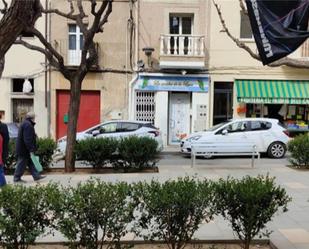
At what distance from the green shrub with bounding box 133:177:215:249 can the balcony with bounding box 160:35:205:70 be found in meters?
17.0

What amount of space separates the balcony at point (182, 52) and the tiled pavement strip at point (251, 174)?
4.83m

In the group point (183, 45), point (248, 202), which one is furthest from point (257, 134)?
point (248, 202)

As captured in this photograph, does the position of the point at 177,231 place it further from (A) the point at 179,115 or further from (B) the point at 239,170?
(A) the point at 179,115

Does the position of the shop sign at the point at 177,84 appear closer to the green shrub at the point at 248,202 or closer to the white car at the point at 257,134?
the white car at the point at 257,134

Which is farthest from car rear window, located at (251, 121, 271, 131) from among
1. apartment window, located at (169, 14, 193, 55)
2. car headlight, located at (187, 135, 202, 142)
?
apartment window, located at (169, 14, 193, 55)

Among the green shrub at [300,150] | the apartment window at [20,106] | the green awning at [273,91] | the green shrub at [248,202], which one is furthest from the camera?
the apartment window at [20,106]

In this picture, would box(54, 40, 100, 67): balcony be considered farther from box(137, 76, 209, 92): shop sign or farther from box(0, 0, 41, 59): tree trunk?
box(0, 0, 41, 59): tree trunk

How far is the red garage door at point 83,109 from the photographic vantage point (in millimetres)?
23250

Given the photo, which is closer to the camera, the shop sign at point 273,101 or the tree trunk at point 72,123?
the tree trunk at point 72,123

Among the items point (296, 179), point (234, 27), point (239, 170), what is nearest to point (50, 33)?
point (234, 27)

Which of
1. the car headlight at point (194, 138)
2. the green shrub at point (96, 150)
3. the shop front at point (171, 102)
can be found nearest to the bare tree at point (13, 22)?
the green shrub at point (96, 150)

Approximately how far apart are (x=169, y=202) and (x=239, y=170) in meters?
8.80

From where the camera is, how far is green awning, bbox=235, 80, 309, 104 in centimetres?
2194

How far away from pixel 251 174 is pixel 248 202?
7.78 meters
